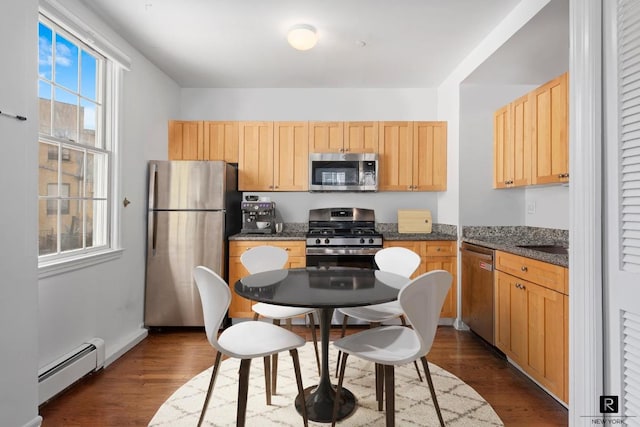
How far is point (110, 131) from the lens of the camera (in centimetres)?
281

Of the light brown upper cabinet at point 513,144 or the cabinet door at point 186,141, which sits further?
the cabinet door at point 186,141

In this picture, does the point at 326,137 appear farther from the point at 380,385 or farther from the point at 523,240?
the point at 380,385

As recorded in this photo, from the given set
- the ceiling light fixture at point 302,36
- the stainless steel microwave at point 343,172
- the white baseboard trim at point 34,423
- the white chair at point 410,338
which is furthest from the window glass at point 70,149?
the white chair at point 410,338

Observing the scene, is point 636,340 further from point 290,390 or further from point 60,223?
point 60,223

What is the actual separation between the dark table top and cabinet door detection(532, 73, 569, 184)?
1.46 m

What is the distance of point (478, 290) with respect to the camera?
3.03 metres

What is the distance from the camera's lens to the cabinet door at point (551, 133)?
232 cm

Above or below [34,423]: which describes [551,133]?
above

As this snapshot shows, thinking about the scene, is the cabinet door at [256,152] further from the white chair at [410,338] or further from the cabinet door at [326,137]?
the white chair at [410,338]

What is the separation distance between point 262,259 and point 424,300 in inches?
57.6

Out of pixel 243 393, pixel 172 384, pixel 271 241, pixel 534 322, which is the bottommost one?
pixel 172 384

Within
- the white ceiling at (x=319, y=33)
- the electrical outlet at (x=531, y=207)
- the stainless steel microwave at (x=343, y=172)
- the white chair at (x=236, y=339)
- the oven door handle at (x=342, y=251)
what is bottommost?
the white chair at (x=236, y=339)

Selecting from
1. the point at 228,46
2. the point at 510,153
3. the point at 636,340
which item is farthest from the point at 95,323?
the point at 510,153

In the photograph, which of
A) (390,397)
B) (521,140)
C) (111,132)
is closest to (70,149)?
(111,132)
